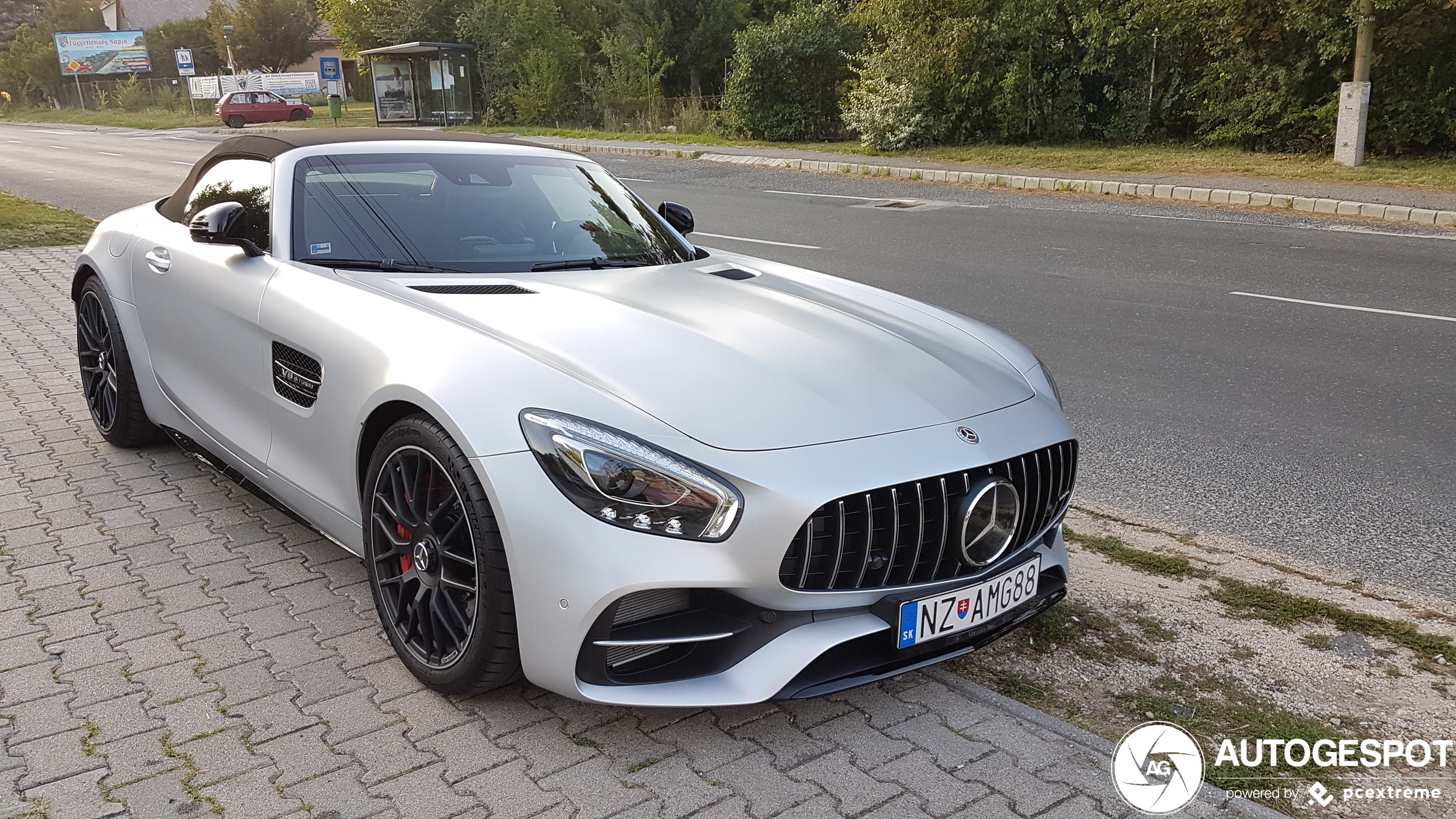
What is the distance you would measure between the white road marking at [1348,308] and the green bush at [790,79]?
60.1 ft

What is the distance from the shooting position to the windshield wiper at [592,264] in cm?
393

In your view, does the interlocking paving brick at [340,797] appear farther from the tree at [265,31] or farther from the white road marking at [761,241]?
the tree at [265,31]

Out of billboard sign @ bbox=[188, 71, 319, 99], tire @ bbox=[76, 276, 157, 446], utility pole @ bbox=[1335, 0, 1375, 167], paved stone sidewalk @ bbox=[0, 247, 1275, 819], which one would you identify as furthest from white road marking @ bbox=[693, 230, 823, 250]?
billboard sign @ bbox=[188, 71, 319, 99]

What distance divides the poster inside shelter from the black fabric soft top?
37.1m

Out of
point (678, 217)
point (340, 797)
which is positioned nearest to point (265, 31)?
point (678, 217)

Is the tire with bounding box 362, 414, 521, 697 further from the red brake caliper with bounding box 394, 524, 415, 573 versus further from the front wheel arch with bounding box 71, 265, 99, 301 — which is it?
the front wheel arch with bounding box 71, 265, 99, 301

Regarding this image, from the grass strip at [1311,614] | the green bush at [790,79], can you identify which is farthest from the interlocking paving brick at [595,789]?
the green bush at [790,79]

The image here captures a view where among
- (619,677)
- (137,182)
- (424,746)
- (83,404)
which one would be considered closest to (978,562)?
(619,677)

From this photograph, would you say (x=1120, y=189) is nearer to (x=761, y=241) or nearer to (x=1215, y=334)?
(x=761, y=241)

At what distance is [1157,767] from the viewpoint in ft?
9.05

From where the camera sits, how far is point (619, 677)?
2691mm

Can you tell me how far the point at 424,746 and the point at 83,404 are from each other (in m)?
4.27

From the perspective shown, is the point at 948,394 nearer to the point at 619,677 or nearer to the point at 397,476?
the point at 619,677

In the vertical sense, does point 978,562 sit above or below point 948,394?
below
